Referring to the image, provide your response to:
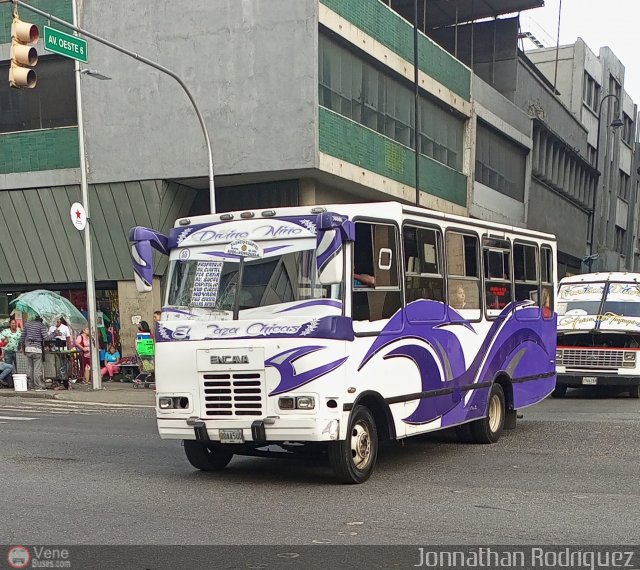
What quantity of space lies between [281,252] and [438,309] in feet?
7.75

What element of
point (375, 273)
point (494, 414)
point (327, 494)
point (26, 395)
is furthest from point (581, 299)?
point (327, 494)

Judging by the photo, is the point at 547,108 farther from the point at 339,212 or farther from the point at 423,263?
the point at 339,212

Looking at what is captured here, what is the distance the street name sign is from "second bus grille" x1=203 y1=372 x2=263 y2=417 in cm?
807

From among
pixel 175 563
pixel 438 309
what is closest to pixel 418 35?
pixel 438 309

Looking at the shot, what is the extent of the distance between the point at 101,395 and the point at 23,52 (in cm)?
993

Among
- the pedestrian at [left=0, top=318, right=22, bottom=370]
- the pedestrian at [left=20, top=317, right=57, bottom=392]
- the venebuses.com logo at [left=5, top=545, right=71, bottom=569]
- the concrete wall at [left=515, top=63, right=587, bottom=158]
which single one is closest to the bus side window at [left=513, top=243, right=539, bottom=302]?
the venebuses.com logo at [left=5, top=545, right=71, bottom=569]

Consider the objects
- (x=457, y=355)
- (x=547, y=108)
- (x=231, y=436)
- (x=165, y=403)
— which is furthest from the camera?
(x=547, y=108)

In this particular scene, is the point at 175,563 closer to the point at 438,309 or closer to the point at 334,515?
the point at 334,515

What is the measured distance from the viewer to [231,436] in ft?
30.9

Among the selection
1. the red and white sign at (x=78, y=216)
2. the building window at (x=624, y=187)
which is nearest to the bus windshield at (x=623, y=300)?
the red and white sign at (x=78, y=216)

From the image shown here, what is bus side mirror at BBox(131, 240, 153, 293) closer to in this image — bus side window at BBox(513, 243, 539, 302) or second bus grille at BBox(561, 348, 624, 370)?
bus side window at BBox(513, 243, 539, 302)

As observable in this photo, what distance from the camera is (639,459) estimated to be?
10.9m

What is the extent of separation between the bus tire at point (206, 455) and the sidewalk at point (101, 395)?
9735mm

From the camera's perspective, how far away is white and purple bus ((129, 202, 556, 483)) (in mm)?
9227
